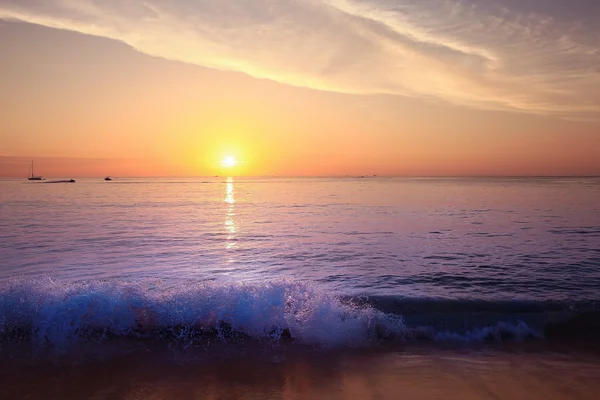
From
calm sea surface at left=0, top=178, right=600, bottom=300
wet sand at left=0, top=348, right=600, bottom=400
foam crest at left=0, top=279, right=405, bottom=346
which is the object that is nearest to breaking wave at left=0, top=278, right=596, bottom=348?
foam crest at left=0, top=279, right=405, bottom=346

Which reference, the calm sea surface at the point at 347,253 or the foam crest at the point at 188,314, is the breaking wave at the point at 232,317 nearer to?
the foam crest at the point at 188,314

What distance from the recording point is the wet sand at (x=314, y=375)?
6.18m

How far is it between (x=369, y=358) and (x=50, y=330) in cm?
706

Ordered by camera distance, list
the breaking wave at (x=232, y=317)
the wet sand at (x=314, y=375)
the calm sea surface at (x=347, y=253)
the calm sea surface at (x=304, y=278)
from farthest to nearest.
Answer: the calm sea surface at (x=347, y=253)
the calm sea surface at (x=304, y=278)
the breaking wave at (x=232, y=317)
the wet sand at (x=314, y=375)

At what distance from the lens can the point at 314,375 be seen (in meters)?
6.88

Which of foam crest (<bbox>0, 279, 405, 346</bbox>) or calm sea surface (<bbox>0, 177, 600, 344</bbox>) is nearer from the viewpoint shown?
foam crest (<bbox>0, 279, 405, 346</bbox>)

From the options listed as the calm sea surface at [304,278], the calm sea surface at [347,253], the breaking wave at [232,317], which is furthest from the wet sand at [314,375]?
the calm sea surface at [347,253]

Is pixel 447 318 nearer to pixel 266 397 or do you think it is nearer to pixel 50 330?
pixel 266 397

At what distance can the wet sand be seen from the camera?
20.3ft

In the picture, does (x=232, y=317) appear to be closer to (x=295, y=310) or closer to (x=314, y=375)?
(x=295, y=310)

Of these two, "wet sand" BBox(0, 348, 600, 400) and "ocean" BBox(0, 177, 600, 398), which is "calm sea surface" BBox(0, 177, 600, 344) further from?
"wet sand" BBox(0, 348, 600, 400)

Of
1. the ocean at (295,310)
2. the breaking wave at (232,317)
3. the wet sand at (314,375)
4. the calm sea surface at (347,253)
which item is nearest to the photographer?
the wet sand at (314,375)

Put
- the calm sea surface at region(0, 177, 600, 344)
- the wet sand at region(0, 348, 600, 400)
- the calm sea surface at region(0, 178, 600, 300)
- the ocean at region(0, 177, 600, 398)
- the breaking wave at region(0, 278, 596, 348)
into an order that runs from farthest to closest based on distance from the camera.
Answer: the calm sea surface at region(0, 178, 600, 300)
the calm sea surface at region(0, 177, 600, 344)
the breaking wave at region(0, 278, 596, 348)
the ocean at region(0, 177, 600, 398)
the wet sand at region(0, 348, 600, 400)

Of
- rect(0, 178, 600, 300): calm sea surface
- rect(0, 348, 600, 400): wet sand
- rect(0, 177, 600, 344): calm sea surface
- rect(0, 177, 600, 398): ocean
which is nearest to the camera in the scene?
rect(0, 348, 600, 400): wet sand
